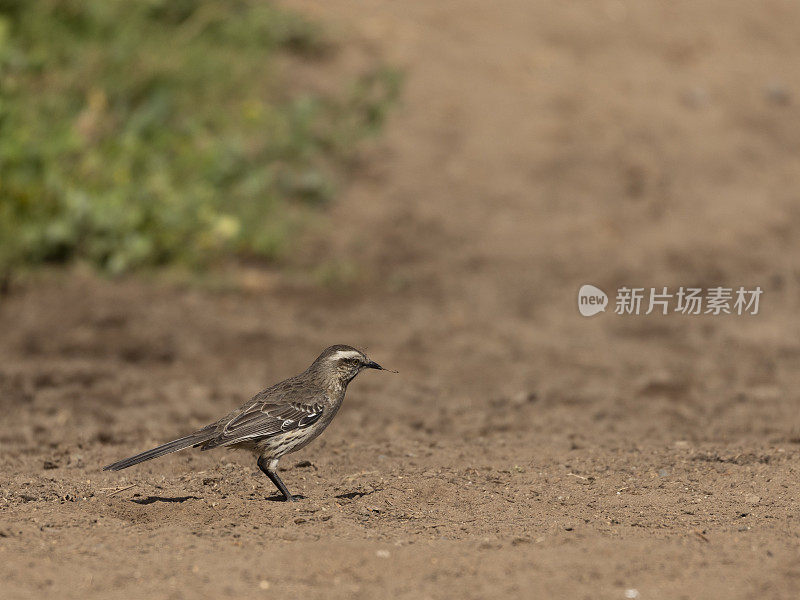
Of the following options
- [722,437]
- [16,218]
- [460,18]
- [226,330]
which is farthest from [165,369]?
[460,18]

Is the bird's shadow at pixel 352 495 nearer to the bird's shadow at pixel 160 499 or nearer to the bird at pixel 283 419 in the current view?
the bird at pixel 283 419

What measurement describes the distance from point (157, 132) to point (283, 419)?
593 centimetres

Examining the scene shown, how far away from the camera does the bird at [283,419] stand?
5.24 meters

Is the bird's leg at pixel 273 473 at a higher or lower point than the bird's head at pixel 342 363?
lower

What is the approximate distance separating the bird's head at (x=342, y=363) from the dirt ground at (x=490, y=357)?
0.61 meters

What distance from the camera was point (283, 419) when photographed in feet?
17.3

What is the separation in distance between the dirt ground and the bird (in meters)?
0.27

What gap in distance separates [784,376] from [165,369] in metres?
4.71

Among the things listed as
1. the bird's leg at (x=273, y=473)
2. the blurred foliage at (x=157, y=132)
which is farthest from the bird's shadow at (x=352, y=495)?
the blurred foliage at (x=157, y=132)

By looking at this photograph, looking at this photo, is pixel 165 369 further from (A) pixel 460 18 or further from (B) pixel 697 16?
(B) pixel 697 16

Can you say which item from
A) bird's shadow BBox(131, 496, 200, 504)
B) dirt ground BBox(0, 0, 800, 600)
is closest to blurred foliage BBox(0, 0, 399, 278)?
dirt ground BBox(0, 0, 800, 600)

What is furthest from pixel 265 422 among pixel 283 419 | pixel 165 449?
pixel 165 449

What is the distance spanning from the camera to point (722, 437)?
700 cm

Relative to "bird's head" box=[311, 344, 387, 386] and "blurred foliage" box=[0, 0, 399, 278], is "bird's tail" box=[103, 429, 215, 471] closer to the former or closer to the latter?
"bird's head" box=[311, 344, 387, 386]
